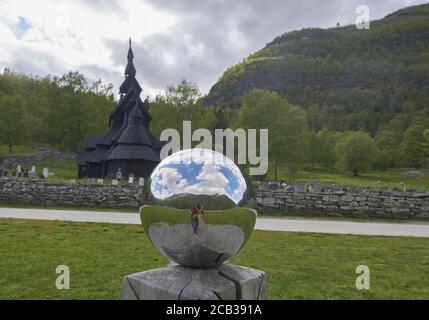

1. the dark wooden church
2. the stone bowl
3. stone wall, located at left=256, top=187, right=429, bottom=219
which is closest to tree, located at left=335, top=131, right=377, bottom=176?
the dark wooden church

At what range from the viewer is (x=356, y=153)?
69.4 metres

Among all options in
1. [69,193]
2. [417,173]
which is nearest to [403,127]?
[417,173]

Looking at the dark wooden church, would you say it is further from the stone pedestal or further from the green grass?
the stone pedestal

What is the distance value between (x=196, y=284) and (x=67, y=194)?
65.4 feet

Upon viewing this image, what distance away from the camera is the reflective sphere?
3473mm

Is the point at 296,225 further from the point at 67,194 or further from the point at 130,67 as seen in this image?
the point at 130,67

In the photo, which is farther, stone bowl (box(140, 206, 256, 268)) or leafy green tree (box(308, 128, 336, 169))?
leafy green tree (box(308, 128, 336, 169))

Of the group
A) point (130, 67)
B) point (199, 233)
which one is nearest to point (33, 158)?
point (130, 67)

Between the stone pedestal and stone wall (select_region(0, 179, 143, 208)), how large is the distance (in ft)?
57.6

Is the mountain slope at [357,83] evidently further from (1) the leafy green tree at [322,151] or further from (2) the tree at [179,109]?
(2) the tree at [179,109]

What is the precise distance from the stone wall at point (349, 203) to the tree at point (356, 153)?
51.4m

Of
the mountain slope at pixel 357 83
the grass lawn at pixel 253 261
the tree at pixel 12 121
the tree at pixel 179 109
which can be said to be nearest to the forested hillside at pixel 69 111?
the tree at pixel 12 121

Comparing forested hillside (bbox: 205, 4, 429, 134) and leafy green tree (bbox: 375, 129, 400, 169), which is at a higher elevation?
forested hillside (bbox: 205, 4, 429, 134)

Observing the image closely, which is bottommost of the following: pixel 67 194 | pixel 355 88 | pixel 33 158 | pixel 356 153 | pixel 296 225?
pixel 296 225
